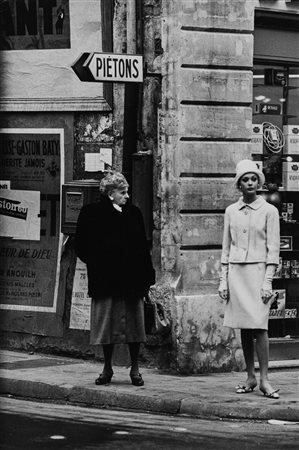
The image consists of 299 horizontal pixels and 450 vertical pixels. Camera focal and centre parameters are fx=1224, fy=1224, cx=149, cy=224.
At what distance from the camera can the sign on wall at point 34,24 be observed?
41.7 ft

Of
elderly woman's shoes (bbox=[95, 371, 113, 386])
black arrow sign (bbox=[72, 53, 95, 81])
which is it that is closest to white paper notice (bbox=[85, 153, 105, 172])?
black arrow sign (bbox=[72, 53, 95, 81])

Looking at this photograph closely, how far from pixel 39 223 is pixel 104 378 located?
8.59 ft

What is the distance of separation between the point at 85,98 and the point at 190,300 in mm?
2396

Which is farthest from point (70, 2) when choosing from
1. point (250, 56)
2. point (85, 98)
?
point (250, 56)

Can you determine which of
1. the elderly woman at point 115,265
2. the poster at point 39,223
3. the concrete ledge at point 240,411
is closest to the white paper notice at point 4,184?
the poster at point 39,223

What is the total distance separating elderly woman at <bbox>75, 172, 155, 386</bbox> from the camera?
35.7 feet

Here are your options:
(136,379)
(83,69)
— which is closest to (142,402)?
(136,379)

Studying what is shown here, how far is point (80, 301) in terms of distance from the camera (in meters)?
12.7

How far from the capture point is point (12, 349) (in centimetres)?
1334

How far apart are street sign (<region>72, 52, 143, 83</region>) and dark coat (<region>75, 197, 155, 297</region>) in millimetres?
1208

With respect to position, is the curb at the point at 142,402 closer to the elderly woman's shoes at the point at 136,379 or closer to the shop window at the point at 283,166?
the elderly woman's shoes at the point at 136,379

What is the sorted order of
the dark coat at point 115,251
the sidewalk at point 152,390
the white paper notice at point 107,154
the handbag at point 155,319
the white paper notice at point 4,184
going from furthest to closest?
the white paper notice at point 4,184, the white paper notice at point 107,154, the handbag at point 155,319, the dark coat at point 115,251, the sidewalk at point 152,390

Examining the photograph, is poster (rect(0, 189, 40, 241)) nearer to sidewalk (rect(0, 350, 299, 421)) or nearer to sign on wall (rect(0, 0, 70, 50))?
sidewalk (rect(0, 350, 299, 421))

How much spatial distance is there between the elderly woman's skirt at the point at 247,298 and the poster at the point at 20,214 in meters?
3.19
